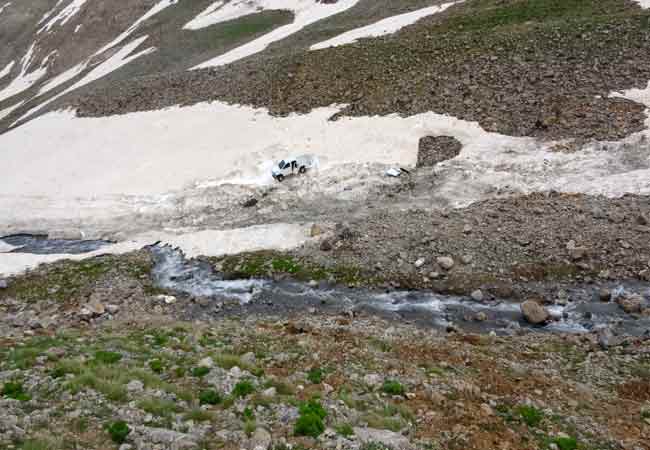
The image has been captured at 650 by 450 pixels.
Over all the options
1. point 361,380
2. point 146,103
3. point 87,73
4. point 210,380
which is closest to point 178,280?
point 210,380

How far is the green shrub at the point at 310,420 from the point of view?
10422 millimetres

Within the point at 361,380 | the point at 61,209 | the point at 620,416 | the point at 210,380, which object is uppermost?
the point at 61,209

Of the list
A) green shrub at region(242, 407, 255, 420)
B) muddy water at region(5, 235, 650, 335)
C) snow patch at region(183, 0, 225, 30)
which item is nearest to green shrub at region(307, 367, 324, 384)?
green shrub at region(242, 407, 255, 420)

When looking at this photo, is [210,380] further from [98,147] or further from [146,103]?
[146,103]

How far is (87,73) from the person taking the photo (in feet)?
230

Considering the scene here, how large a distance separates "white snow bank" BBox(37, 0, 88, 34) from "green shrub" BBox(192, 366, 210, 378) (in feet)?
343

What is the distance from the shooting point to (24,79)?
3425 inches

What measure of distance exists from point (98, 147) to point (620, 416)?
44.0 m

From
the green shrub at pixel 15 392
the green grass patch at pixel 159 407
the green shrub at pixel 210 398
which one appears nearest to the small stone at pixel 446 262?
the green shrub at pixel 210 398

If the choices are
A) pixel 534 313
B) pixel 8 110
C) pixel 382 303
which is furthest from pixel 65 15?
pixel 534 313

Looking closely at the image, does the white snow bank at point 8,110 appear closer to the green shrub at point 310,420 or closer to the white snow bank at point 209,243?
the white snow bank at point 209,243

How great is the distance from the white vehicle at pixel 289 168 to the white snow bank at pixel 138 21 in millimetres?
61663

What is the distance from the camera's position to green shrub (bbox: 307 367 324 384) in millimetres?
13102

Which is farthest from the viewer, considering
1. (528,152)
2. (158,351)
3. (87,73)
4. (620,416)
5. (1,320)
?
(87,73)
